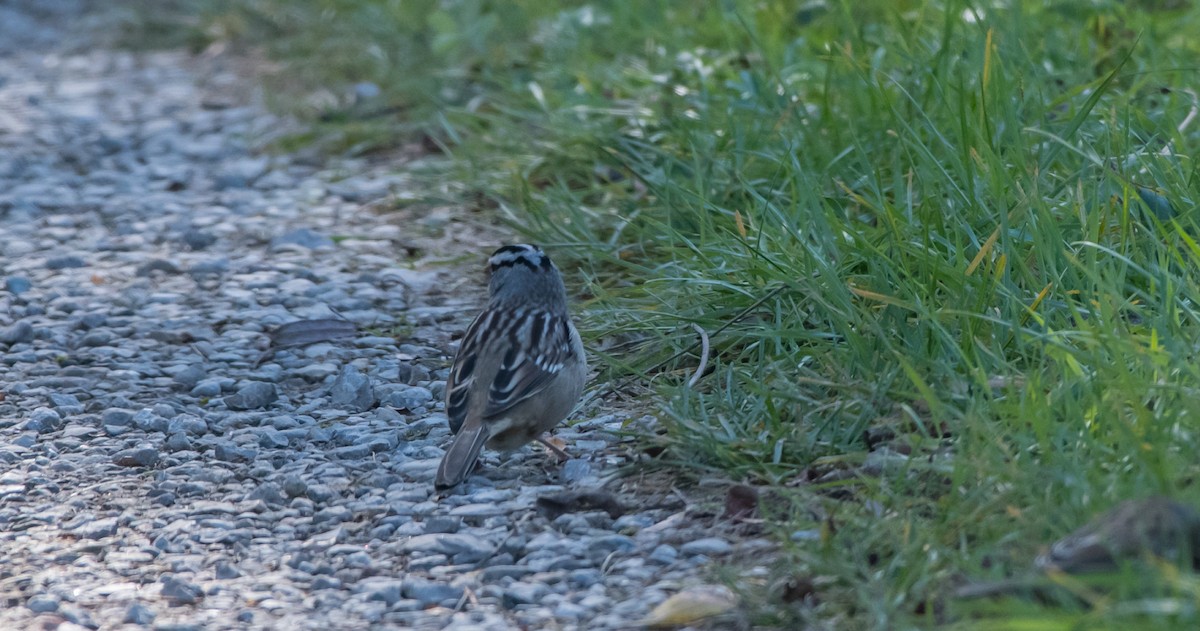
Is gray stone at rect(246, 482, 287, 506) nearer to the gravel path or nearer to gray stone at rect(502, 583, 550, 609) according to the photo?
the gravel path

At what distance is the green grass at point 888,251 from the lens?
3.61 m

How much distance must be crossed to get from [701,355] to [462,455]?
103cm

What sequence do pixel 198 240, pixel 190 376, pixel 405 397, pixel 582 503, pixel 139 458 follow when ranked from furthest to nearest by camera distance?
pixel 198 240, pixel 190 376, pixel 405 397, pixel 139 458, pixel 582 503

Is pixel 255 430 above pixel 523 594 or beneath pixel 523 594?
beneath

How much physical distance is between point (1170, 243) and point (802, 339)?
124cm

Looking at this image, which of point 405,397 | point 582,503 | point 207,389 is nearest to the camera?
point 582,503

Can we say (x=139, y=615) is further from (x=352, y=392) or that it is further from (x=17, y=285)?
(x=17, y=285)

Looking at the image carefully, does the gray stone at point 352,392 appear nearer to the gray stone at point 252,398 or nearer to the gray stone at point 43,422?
the gray stone at point 252,398

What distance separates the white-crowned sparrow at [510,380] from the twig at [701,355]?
382mm

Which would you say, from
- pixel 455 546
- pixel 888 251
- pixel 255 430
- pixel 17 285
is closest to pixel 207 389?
pixel 255 430

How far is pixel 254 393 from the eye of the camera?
555 centimetres

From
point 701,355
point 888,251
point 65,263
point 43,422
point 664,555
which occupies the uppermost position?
point 888,251

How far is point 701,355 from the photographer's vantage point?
17.0 feet

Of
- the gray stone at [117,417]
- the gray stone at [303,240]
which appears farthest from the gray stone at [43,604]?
the gray stone at [303,240]
